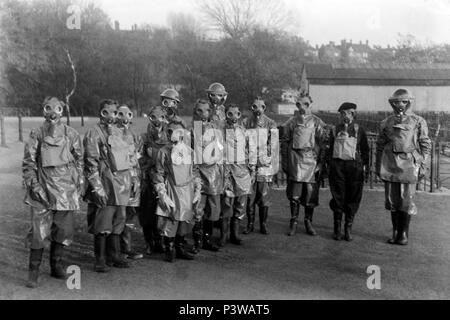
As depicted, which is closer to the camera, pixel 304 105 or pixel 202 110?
pixel 202 110

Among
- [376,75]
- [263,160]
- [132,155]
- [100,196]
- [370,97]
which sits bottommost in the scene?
[100,196]

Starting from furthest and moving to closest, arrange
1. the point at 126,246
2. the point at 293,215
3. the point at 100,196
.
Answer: the point at 293,215 < the point at 126,246 < the point at 100,196

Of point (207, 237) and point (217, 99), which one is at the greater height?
point (217, 99)

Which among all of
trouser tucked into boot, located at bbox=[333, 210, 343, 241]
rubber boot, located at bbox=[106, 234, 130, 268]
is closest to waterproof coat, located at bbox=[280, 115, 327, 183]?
trouser tucked into boot, located at bbox=[333, 210, 343, 241]

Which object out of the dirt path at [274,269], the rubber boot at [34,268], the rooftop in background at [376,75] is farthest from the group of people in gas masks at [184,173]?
the rooftop in background at [376,75]

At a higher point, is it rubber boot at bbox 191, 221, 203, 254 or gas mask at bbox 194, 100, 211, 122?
gas mask at bbox 194, 100, 211, 122

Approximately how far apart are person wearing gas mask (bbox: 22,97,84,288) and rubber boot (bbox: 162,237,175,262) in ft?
3.68

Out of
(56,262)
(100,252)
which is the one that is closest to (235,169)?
(100,252)

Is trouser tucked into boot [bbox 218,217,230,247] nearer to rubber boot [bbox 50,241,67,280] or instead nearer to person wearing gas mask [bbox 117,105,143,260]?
person wearing gas mask [bbox 117,105,143,260]

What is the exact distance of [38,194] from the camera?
16.4 feet

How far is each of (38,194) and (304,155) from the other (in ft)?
12.1

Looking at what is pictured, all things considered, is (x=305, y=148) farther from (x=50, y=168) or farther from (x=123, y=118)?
(x=50, y=168)

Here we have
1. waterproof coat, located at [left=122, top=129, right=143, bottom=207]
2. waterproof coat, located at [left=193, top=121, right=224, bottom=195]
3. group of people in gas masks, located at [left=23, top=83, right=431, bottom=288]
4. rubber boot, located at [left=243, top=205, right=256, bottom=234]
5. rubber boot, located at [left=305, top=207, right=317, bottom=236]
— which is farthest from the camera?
rubber boot, located at [left=243, top=205, right=256, bottom=234]

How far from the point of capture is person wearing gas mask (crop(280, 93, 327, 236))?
23.2 feet
